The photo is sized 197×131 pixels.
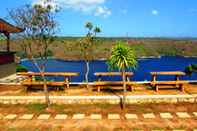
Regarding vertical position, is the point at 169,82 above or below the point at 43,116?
above

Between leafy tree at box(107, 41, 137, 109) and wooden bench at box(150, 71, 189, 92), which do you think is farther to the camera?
wooden bench at box(150, 71, 189, 92)

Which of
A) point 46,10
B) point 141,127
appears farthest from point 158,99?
point 46,10

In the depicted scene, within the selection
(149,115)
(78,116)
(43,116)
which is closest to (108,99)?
(78,116)

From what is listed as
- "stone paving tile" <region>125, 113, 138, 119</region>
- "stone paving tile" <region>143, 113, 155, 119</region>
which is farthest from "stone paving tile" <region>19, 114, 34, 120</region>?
"stone paving tile" <region>143, 113, 155, 119</region>

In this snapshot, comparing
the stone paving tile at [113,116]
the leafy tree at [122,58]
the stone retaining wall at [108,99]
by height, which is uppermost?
the leafy tree at [122,58]

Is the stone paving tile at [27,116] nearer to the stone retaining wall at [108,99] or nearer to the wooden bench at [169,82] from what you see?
the stone retaining wall at [108,99]

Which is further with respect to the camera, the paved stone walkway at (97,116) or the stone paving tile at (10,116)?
the stone paving tile at (10,116)

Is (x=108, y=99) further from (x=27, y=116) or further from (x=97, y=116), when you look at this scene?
(x=27, y=116)

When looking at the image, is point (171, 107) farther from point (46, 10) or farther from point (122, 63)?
point (46, 10)

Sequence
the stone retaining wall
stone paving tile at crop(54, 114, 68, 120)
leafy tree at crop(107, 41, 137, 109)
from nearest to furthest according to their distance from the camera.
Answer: stone paving tile at crop(54, 114, 68, 120), leafy tree at crop(107, 41, 137, 109), the stone retaining wall

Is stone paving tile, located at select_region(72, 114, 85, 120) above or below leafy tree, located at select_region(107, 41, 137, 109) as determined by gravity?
below

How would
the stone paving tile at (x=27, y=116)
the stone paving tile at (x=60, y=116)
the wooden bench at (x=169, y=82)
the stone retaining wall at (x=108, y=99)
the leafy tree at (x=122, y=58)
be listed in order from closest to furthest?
the stone paving tile at (x=60, y=116) < the stone paving tile at (x=27, y=116) < the leafy tree at (x=122, y=58) < the stone retaining wall at (x=108, y=99) < the wooden bench at (x=169, y=82)

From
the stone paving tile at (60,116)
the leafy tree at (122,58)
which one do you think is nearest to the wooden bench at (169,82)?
the leafy tree at (122,58)

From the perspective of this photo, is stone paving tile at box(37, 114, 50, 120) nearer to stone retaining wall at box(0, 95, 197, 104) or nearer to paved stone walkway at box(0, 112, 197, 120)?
paved stone walkway at box(0, 112, 197, 120)
